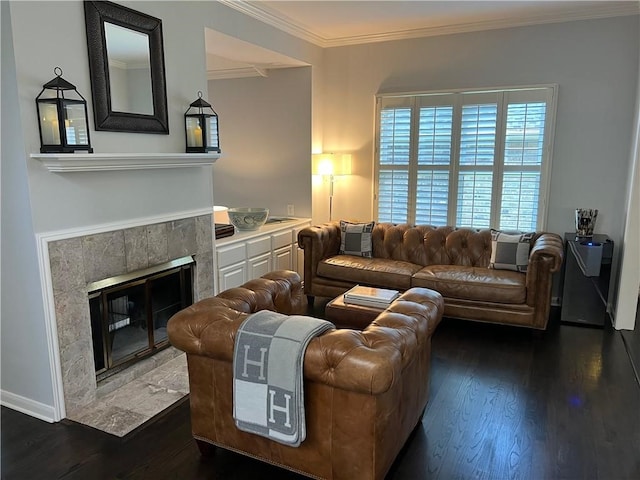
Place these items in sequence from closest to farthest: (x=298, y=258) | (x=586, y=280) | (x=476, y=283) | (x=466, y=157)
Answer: (x=476, y=283)
(x=586, y=280)
(x=466, y=157)
(x=298, y=258)

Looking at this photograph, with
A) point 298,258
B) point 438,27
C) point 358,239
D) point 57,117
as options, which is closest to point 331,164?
point 358,239

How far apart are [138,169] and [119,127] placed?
0.95ft

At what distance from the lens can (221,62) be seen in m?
5.13

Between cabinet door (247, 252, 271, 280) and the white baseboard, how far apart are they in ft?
6.57

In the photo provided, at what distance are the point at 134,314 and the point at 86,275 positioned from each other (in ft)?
1.87

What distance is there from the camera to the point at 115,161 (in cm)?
276

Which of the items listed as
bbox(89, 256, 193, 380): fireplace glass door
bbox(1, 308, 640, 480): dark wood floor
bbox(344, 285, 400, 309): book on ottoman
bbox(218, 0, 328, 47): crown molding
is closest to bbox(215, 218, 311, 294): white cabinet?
bbox(89, 256, 193, 380): fireplace glass door

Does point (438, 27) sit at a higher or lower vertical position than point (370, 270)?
higher

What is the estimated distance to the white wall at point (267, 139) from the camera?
5152 millimetres

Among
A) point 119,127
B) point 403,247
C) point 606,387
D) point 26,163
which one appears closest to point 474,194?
point 403,247

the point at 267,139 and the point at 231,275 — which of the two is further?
the point at 267,139

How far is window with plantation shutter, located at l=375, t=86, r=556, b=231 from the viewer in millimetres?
4578

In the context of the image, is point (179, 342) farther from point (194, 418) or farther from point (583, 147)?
point (583, 147)

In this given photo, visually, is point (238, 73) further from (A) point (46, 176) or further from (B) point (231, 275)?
(A) point (46, 176)
